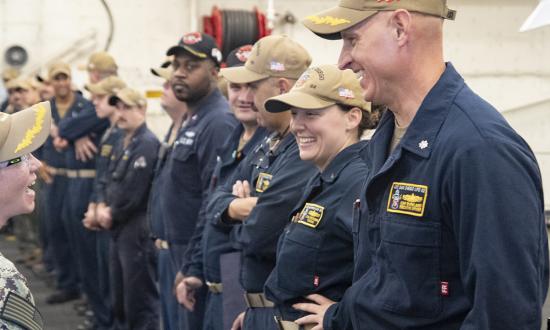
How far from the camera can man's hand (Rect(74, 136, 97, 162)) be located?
8273mm

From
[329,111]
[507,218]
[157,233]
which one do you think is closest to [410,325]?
[507,218]

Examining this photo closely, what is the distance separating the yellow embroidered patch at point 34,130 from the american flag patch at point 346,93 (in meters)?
1.09

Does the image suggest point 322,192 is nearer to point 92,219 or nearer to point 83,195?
point 92,219

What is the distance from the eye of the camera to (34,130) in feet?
9.39

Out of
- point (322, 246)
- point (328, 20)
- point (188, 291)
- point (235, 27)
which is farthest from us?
point (235, 27)

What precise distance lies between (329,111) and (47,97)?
669 centimetres

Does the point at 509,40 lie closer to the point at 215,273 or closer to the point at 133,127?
the point at 133,127

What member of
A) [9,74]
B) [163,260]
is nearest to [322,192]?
[163,260]

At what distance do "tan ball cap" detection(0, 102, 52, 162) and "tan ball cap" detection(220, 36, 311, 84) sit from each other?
63.7 inches

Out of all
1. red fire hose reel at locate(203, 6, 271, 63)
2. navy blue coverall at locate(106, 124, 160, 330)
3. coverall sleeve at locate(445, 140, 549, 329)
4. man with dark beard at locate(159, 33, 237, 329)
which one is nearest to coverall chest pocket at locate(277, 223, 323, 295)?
coverall sleeve at locate(445, 140, 549, 329)

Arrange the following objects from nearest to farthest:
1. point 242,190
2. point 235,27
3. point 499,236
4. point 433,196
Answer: point 499,236 < point 433,196 < point 242,190 < point 235,27

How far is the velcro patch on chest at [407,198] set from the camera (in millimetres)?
2383

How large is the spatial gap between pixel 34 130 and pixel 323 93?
110 cm

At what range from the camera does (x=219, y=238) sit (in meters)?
4.65
